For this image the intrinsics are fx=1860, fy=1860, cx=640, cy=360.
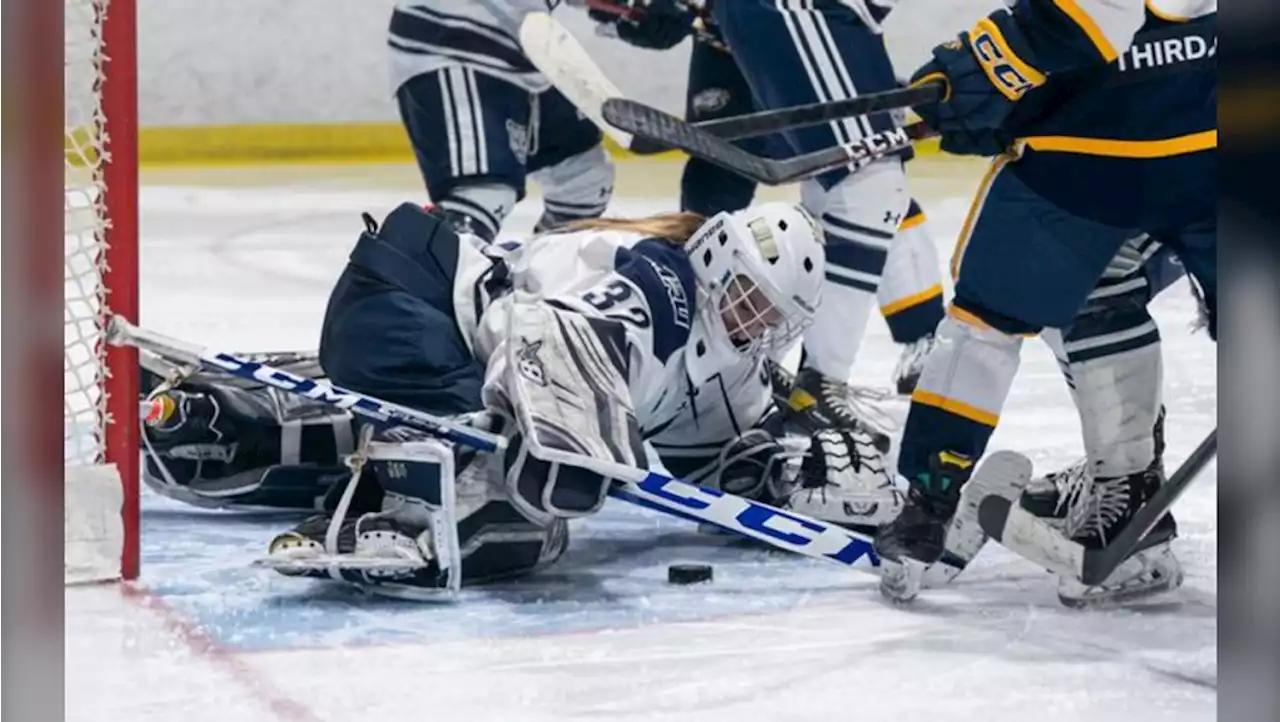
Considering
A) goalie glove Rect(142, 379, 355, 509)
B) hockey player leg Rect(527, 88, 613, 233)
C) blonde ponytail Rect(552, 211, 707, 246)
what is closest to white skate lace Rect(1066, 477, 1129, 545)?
blonde ponytail Rect(552, 211, 707, 246)

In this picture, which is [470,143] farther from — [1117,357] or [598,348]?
[1117,357]

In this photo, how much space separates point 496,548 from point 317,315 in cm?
190

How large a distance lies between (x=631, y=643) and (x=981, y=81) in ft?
2.09

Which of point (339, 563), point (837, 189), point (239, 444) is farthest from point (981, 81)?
point (239, 444)

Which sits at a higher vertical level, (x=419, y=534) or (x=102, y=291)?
(x=102, y=291)

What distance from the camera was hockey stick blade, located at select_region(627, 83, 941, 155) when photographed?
1.87 meters

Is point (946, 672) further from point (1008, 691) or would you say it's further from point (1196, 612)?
point (1196, 612)

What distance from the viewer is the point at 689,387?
87.1 inches

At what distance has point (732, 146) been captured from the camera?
2.17 meters

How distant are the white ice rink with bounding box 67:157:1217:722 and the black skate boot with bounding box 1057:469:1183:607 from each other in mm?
28

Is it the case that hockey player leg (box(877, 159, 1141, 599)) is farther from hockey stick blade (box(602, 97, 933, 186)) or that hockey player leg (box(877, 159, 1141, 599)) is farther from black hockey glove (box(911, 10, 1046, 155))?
hockey stick blade (box(602, 97, 933, 186))

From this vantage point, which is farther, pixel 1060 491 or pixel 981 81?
pixel 1060 491

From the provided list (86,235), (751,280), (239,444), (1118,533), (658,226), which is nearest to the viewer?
(86,235)

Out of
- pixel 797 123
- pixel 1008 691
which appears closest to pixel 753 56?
pixel 797 123
